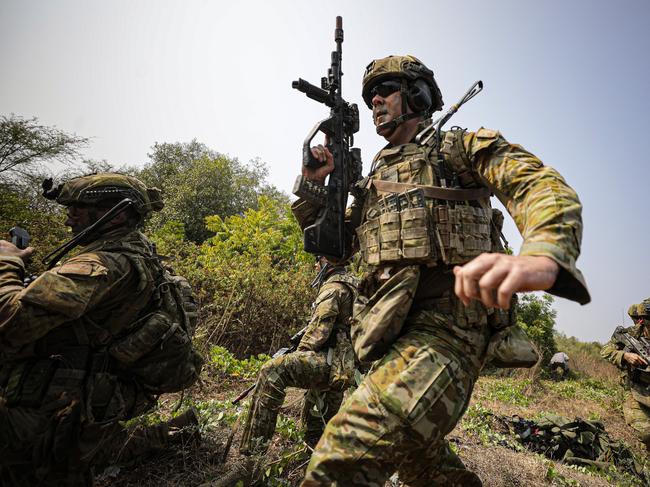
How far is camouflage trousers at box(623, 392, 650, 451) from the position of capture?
5445 mm

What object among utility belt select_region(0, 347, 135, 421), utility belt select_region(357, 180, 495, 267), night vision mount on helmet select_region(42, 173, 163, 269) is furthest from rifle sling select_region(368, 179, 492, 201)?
utility belt select_region(0, 347, 135, 421)

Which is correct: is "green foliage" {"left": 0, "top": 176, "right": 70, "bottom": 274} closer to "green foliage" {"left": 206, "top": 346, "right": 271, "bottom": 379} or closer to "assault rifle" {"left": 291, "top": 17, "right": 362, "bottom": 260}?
"green foliage" {"left": 206, "top": 346, "right": 271, "bottom": 379}

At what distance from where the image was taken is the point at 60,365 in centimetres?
217

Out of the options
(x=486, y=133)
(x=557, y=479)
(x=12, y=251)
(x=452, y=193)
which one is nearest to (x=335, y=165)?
(x=452, y=193)

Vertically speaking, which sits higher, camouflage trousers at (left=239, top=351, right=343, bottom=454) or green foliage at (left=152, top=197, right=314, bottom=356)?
green foliage at (left=152, top=197, right=314, bottom=356)

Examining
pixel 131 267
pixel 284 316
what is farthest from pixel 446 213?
pixel 284 316

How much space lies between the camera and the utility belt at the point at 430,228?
175cm

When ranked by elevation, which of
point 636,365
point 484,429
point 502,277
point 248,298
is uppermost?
point 502,277

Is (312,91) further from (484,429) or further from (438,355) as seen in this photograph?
(484,429)

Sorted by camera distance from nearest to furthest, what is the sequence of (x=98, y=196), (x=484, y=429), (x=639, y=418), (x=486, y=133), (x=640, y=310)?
(x=486, y=133)
(x=98, y=196)
(x=484, y=429)
(x=639, y=418)
(x=640, y=310)

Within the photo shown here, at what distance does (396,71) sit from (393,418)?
1931mm

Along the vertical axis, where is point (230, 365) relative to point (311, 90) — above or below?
below

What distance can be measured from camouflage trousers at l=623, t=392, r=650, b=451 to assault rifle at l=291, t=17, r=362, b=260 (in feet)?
19.5

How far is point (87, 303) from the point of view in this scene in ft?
6.77
